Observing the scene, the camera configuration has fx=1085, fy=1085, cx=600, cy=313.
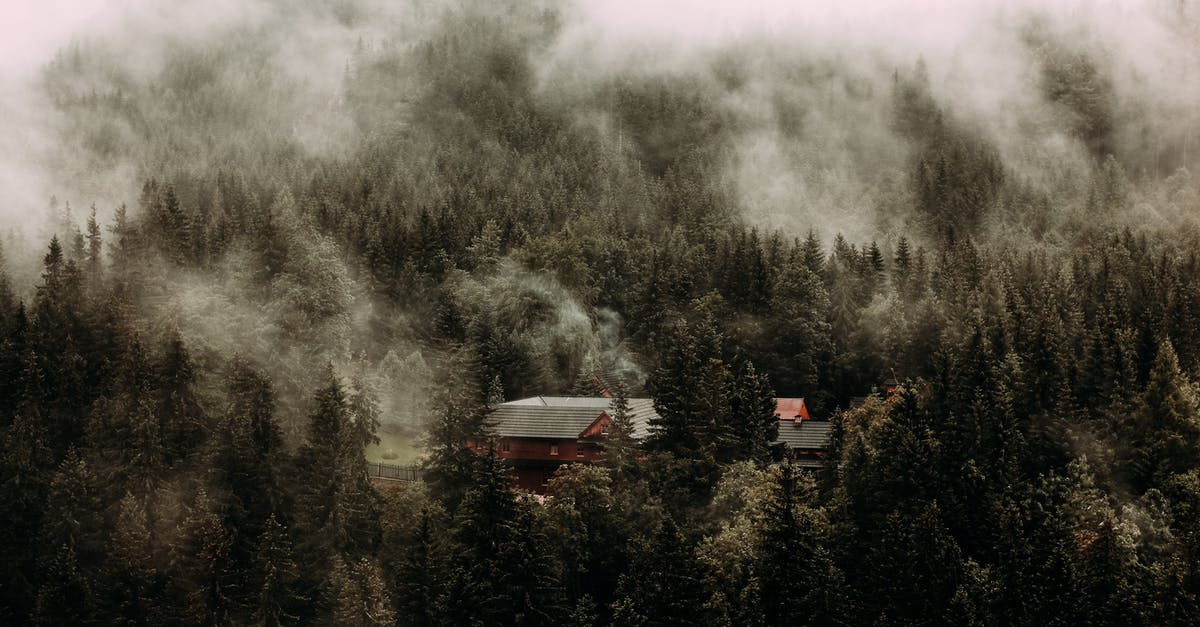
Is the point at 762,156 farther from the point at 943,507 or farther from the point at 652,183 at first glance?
the point at 943,507

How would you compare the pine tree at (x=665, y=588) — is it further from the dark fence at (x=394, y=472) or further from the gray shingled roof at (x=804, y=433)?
the gray shingled roof at (x=804, y=433)

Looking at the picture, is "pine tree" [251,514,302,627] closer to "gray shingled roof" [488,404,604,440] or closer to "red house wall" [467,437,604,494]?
"gray shingled roof" [488,404,604,440]

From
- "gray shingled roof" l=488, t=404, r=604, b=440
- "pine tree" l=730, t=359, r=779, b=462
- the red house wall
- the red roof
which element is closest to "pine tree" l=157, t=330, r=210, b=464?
"gray shingled roof" l=488, t=404, r=604, b=440

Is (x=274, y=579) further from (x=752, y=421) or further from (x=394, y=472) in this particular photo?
(x=752, y=421)

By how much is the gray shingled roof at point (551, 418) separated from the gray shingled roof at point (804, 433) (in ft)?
34.9

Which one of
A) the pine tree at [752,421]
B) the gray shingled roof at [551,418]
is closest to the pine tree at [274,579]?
the gray shingled roof at [551,418]

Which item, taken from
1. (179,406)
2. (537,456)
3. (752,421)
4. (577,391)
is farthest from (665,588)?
(577,391)

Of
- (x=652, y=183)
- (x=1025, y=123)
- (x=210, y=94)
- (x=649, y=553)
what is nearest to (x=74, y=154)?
(x=210, y=94)

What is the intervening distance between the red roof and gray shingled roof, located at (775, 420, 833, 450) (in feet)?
3.44

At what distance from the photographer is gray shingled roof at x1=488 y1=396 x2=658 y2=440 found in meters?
77.4

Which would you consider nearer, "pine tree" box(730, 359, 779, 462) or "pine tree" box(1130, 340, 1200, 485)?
"pine tree" box(1130, 340, 1200, 485)

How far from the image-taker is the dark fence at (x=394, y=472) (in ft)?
246

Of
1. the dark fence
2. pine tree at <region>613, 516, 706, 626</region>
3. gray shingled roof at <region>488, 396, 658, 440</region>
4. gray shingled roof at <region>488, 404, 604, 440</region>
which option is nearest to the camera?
pine tree at <region>613, 516, 706, 626</region>

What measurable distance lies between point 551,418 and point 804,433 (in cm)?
2030
